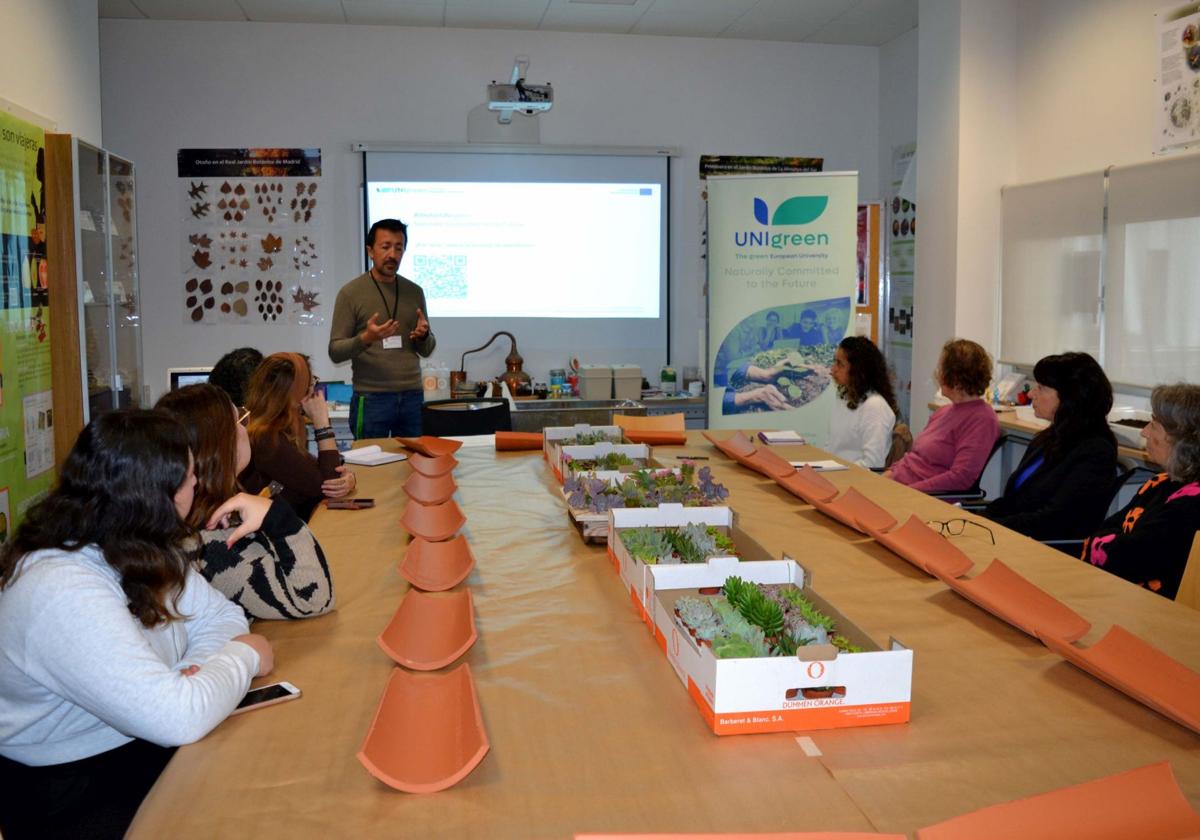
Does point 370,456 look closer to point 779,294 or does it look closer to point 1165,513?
point 1165,513

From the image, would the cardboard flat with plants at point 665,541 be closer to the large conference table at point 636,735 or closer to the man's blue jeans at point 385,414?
the large conference table at point 636,735

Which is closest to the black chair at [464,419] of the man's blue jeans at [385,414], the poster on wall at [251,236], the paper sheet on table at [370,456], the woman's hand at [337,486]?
the man's blue jeans at [385,414]

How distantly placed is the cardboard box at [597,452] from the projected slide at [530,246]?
332cm

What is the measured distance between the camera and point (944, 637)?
6.17 feet

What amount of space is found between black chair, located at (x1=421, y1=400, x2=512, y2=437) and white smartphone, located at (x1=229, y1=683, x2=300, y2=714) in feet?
9.91

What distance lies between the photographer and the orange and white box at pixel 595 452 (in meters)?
3.42

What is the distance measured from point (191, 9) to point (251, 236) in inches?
52.2

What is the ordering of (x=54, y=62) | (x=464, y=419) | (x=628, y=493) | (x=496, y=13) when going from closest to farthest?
(x=628, y=493)
(x=54, y=62)
(x=464, y=419)
(x=496, y=13)

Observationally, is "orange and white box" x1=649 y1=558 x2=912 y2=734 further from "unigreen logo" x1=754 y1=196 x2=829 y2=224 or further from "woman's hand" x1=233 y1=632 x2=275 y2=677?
"unigreen logo" x1=754 y1=196 x2=829 y2=224

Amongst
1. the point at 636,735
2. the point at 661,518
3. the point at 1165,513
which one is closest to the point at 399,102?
the point at 661,518

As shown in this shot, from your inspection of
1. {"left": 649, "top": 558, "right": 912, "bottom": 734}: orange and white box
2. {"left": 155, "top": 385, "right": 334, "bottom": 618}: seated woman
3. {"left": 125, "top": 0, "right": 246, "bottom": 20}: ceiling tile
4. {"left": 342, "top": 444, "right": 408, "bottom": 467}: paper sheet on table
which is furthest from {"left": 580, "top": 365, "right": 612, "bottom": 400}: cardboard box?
{"left": 649, "top": 558, "right": 912, "bottom": 734}: orange and white box

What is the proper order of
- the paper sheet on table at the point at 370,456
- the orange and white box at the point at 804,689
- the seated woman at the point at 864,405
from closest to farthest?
1. the orange and white box at the point at 804,689
2. the paper sheet on table at the point at 370,456
3. the seated woman at the point at 864,405

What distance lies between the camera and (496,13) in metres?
6.07

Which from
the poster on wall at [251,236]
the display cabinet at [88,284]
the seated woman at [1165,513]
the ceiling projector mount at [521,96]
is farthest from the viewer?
the poster on wall at [251,236]
